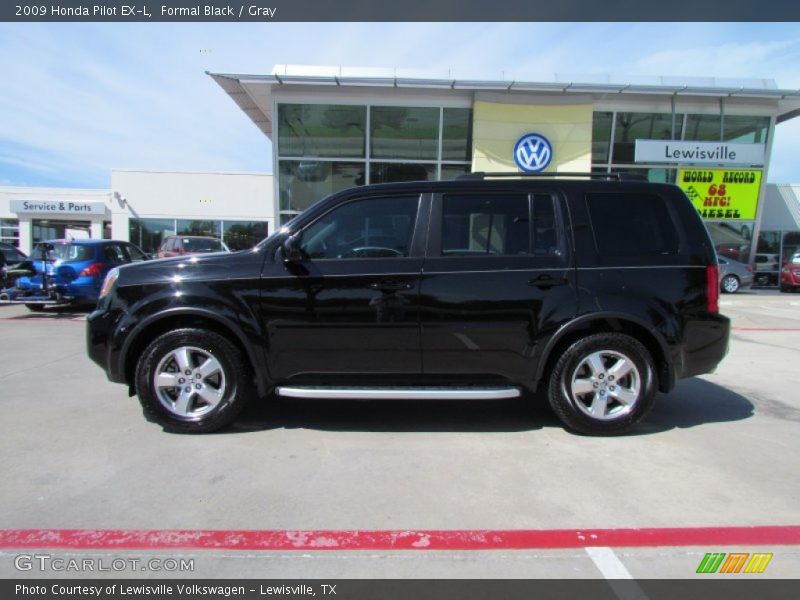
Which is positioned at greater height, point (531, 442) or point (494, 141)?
point (494, 141)

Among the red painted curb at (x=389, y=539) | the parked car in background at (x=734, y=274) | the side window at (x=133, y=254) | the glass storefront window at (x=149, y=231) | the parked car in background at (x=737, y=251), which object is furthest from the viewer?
the glass storefront window at (x=149, y=231)

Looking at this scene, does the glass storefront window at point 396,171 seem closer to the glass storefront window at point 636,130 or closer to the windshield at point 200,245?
the windshield at point 200,245

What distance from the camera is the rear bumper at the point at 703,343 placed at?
4156 millimetres

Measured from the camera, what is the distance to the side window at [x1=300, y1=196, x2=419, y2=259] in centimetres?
414

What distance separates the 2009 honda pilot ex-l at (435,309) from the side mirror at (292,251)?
15 millimetres

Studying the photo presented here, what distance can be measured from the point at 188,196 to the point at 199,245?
720cm

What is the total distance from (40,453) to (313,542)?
245 cm

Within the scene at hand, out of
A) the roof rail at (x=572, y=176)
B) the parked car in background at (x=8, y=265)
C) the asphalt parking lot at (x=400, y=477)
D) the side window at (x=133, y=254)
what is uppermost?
the roof rail at (x=572, y=176)

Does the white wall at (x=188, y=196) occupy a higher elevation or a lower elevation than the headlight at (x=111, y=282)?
higher

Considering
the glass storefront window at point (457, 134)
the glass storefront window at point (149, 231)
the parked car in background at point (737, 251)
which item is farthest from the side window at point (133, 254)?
the parked car in background at point (737, 251)

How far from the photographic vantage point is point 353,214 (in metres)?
4.21
